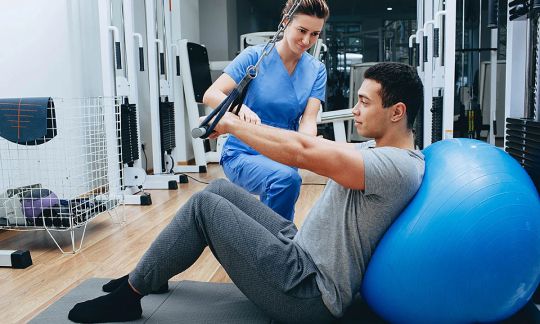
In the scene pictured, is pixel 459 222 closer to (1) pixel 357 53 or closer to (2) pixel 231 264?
(2) pixel 231 264

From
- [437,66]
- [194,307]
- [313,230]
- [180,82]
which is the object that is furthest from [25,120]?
[180,82]

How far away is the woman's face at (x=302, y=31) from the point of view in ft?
5.25

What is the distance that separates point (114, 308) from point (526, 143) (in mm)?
1271

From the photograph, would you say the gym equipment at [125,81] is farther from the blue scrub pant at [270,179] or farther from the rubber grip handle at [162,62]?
the blue scrub pant at [270,179]

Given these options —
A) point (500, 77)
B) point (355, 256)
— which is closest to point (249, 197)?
point (355, 256)

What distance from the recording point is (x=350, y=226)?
1110 millimetres

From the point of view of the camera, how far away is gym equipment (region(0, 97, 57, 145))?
1.93m

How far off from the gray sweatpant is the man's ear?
40 centimetres

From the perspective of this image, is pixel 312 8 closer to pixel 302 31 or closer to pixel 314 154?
pixel 302 31

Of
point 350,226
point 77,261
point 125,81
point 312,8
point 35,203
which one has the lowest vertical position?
point 77,261

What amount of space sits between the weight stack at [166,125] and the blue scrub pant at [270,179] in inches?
86.0

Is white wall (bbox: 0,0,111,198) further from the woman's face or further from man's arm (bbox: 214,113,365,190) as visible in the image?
man's arm (bbox: 214,113,365,190)

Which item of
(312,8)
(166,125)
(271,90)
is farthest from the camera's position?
(166,125)

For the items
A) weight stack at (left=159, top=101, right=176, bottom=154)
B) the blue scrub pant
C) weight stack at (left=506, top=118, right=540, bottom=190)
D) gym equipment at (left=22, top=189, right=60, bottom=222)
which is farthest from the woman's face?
weight stack at (left=159, top=101, right=176, bottom=154)
